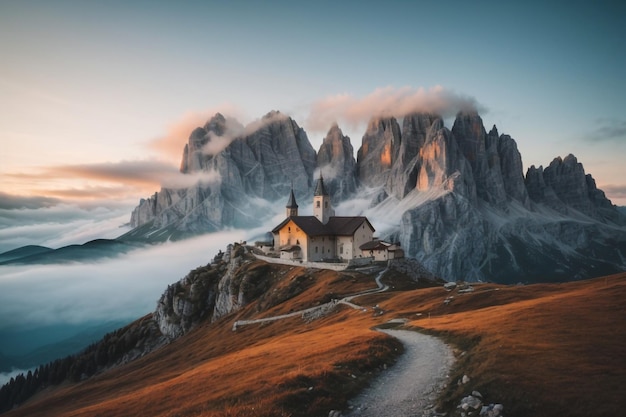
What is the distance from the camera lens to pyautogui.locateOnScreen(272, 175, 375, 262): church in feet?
403

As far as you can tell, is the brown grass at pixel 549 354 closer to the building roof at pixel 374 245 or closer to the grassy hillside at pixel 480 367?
the grassy hillside at pixel 480 367

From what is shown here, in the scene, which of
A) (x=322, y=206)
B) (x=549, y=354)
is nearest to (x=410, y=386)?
(x=549, y=354)

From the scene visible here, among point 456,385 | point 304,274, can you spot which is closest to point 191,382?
point 456,385

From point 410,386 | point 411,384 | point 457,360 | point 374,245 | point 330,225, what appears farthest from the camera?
point 330,225

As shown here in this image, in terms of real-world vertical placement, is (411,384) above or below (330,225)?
below

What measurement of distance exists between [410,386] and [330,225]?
337 ft

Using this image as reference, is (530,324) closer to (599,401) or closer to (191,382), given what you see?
(599,401)

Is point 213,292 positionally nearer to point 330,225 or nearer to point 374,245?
point 330,225

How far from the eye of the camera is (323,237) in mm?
126375

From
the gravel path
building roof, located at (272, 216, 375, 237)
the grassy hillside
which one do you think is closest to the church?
building roof, located at (272, 216, 375, 237)

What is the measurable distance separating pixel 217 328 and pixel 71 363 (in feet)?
422

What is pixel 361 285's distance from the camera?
91.5 meters

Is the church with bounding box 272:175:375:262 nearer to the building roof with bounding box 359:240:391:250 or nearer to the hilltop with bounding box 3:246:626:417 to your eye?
the building roof with bounding box 359:240:391:250

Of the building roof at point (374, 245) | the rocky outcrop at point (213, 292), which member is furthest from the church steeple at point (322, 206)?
the rocky outcrop at point (213, 292)
